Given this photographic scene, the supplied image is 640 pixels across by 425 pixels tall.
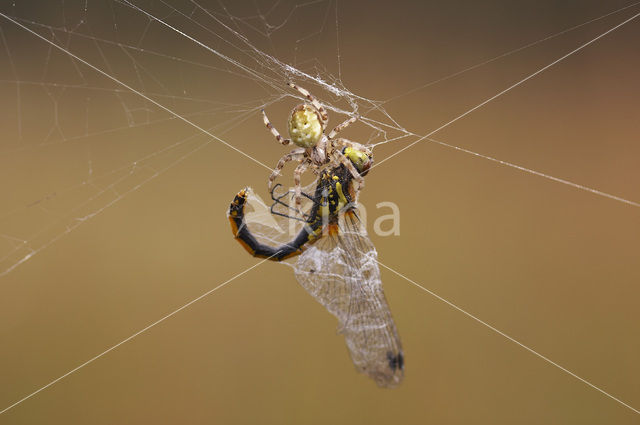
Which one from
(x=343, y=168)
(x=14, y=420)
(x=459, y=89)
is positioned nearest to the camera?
(x=343, y=168)

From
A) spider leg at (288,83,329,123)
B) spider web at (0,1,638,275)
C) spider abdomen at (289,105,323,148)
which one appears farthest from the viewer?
spider web at (0,1,638,275)

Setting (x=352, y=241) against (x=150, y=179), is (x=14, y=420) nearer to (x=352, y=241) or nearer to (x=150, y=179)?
(x=150, y=179)

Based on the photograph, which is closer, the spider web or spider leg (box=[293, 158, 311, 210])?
spider leg (box=[293, 158, 311, 210])

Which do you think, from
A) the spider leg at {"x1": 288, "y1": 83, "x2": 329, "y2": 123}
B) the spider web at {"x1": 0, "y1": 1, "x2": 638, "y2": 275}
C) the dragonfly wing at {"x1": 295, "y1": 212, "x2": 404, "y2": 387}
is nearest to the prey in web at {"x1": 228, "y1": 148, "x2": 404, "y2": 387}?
the dragonfly wing at {"x1": 295, "y1": 212, "x2": 404, "y2": 387}

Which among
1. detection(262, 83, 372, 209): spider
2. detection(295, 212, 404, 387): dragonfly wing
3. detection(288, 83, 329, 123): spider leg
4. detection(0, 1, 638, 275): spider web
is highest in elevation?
detection(0, 1, 638, 275): spider web

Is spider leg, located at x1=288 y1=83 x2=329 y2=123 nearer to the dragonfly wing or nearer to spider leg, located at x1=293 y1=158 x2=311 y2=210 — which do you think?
spider leg, located at x1=293 y1=158 x2=311 y2=210

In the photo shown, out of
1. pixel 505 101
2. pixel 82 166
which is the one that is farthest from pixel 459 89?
pixel 82 166

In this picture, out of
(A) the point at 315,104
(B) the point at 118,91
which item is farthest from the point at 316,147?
(B) the point at 118,91

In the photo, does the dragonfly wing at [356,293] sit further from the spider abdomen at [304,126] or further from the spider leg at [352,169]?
the spider abdomen at [304,126]

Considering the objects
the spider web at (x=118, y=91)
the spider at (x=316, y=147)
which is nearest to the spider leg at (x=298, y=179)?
the spider at (x=316, y=147)
